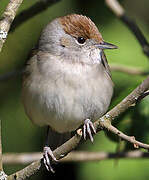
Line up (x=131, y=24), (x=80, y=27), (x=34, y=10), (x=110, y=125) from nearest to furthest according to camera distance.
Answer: (x=110, y=125), (x=80, y=27), (x=34, y=10), (x=131, y=24)

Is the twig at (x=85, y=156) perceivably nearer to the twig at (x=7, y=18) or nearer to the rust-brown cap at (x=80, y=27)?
the rust-brown cap at (x=80, y=27)

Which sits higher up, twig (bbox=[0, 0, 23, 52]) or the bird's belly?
twig (bbox=[0, 0, 23, 52])

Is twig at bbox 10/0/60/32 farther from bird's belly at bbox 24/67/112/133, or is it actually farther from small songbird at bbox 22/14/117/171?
bird's belly at bbox 24/67/112/133

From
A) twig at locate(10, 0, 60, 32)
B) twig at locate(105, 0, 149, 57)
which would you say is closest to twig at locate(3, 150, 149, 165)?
twig at locate(105, 0, 149, 57)

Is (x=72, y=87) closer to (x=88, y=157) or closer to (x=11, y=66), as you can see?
(x=88, y=157)

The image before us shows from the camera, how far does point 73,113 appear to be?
4.15 meters

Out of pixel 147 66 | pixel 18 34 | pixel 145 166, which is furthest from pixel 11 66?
pixel 145 166

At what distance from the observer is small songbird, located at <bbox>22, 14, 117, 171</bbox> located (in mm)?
4043

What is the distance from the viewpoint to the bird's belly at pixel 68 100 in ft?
13.2

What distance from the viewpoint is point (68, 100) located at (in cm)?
406

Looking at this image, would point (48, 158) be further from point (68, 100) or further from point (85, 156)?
point (85, 156)

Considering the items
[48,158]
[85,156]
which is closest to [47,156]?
[48,158]

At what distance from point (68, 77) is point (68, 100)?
19 centimetres

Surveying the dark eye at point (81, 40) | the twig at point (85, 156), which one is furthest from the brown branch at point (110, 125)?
the dark eye at point (81, 40)
